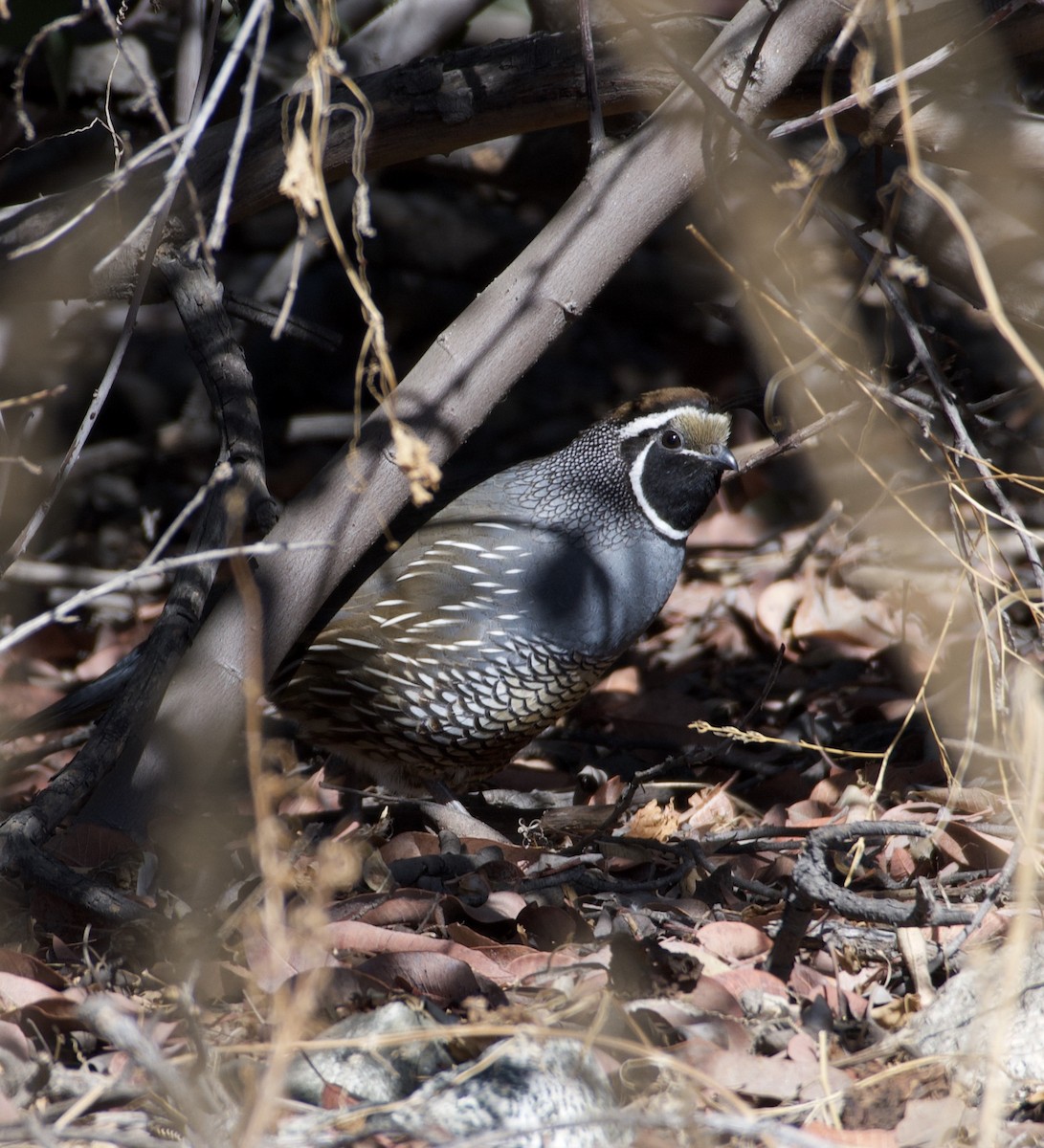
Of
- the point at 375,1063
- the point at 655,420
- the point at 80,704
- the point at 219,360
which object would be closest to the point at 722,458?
the point at 655,420

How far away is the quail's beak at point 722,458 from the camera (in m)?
4.07

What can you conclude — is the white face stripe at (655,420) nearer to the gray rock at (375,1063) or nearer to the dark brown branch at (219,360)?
the dark brown branch at (219,360)

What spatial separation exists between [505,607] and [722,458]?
93 cm

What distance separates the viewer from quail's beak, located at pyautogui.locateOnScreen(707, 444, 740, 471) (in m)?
4.07

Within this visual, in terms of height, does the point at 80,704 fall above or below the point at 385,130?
below

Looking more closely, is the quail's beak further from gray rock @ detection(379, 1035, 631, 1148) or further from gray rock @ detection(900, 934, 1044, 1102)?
gray rock @ detection(379, 1035, 631, 1148)

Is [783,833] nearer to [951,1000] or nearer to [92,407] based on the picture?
[951,1000]

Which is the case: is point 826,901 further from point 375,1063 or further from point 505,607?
point 505,607

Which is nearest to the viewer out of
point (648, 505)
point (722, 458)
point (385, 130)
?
point (385, 130)


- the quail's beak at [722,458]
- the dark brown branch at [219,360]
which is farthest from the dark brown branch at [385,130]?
the quail's beak at [722,458]

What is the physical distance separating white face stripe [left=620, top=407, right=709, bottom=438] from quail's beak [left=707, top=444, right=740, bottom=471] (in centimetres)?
12

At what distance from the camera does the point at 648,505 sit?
4.20 meters

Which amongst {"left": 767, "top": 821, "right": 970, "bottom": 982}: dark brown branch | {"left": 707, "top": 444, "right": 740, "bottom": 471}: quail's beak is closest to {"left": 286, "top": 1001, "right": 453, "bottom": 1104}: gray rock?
{"left": 767, "top": 821, "right": 970, "bottom": 982}: dark brown branch

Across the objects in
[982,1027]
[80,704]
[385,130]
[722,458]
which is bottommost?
[80,704]
